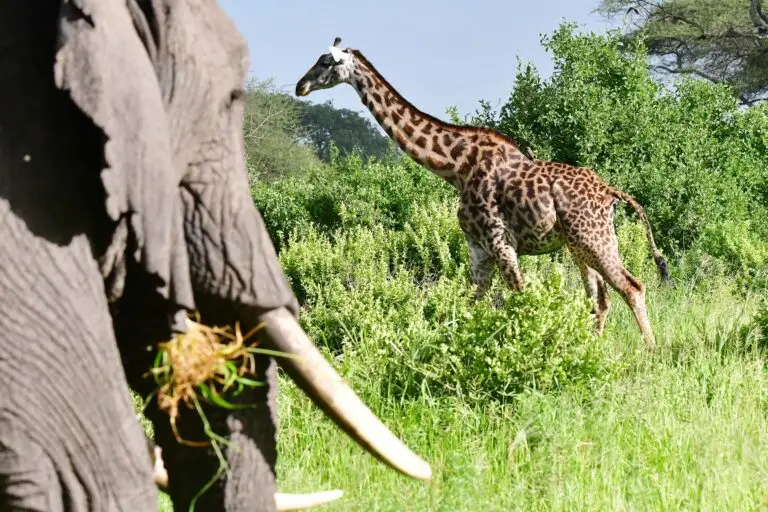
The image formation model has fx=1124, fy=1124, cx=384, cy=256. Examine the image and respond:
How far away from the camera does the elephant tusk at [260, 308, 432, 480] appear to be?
224cm

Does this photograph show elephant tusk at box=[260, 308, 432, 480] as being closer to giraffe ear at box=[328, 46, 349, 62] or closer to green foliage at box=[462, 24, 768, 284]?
giraffe ear at box=[328, 46, 349, 62]

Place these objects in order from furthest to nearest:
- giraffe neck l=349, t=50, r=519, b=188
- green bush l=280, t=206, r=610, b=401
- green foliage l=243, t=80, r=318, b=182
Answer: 1. green foliage l=243, t=80, r=318, b=182
2. giraffe neck l=349, t=50, r=519, b=188
3. green bush l=280, t=206, r=610, b=401

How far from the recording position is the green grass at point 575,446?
3.94 meters

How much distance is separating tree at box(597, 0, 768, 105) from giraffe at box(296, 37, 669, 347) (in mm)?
18252

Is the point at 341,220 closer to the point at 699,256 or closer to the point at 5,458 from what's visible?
the point at 699,256

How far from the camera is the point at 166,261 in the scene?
2047 millimetres

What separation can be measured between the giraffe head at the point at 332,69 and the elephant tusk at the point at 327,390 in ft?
21.1

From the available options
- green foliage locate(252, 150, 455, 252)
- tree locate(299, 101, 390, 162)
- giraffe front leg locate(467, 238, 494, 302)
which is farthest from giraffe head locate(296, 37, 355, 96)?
tree locate(299, 101, 390, 162)

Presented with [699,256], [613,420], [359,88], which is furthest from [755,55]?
[613,420]

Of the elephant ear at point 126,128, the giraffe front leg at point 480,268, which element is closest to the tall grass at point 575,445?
the giraffe front leg at point 480,268

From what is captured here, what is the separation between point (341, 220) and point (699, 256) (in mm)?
3649

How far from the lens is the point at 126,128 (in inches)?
79.4

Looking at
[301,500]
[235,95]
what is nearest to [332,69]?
[301,500]

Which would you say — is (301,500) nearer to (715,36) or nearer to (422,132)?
(422,132)
